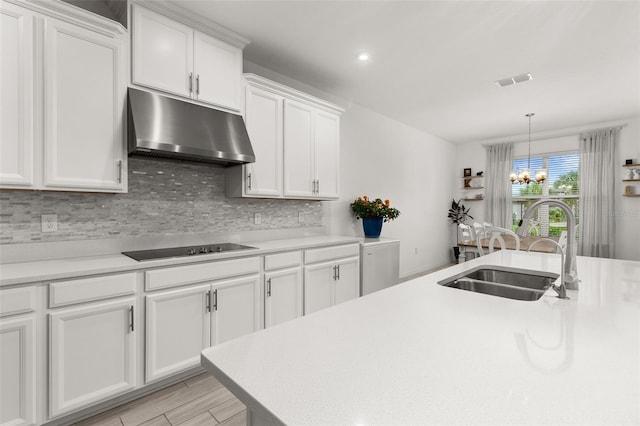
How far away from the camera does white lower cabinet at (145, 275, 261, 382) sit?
2014mm

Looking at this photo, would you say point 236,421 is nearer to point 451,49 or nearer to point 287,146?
point 287,146

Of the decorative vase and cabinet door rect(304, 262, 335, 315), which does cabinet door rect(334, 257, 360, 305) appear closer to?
cabinet door rect(304, 262, 335, 315)

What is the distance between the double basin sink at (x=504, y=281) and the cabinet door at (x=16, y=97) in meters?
2.32

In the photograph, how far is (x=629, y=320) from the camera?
1.00 m

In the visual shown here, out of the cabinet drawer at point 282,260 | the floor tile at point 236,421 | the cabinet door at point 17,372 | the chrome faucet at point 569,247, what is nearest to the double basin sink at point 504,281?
the chrome faucet at point 569,247

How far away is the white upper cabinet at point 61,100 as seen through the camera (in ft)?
5.70

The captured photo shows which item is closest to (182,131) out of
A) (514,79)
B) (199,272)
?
(199,272)

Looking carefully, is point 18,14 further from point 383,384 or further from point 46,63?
point 383,384

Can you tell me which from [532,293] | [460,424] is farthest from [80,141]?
[532,293]

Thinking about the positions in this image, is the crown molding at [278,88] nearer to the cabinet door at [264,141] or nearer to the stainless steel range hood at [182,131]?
the cabinet door at [264,141]

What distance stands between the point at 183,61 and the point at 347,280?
2.47 meters

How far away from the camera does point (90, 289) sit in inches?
69.2

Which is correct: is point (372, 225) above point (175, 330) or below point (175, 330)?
above

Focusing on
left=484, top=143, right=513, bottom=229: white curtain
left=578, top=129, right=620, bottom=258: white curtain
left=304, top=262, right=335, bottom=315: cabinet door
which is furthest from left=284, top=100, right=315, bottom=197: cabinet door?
left=578, top=129, right=620, bottom=258: white curtain
